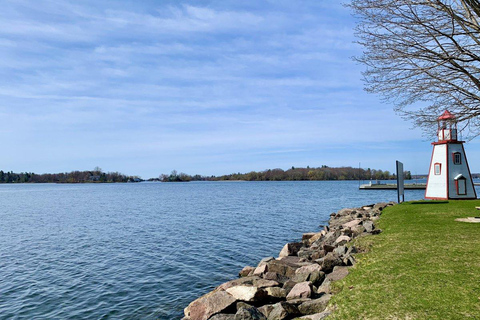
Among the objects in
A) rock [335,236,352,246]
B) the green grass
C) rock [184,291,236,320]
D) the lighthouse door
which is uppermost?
the lighthouse door

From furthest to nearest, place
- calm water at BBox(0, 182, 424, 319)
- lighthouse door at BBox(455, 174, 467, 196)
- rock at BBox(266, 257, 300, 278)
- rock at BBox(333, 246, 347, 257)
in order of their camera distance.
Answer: lighthouse door at BBox(455, 174, 467, 196)
rock at BBox(266, 257, 300, 278)
calm water at BBox(0, 182, 424, 319)
rock at BBox(333, 246, 347, 257)

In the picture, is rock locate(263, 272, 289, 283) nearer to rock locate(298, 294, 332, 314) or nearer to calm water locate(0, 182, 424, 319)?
calm water locate(0, 182, 424, 319)

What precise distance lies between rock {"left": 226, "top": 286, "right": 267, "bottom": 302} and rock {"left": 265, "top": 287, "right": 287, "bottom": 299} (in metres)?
0.14

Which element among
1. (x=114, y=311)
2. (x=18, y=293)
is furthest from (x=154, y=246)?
(x=114, y=311)

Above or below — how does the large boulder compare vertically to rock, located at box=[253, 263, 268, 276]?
above

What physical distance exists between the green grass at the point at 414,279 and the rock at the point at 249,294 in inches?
70.5

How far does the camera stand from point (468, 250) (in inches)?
360

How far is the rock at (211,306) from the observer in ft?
25.7

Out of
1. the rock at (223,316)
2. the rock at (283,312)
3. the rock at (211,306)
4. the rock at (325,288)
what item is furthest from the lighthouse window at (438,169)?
the rock at (223,316)

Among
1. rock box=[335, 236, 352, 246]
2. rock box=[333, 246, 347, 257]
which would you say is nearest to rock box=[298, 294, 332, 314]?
rock box=[333, 246, 347, 257]

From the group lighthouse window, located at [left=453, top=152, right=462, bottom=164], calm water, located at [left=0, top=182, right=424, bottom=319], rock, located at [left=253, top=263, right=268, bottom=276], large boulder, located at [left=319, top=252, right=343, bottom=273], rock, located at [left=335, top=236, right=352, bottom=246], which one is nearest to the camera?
large boulder, located at [left=319, top=252, right=343, bottom=273]

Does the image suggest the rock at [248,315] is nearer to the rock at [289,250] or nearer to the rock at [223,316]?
the rock at [223,316]

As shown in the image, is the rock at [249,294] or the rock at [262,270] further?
the rock at [262,270]

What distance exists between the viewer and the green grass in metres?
5.56
